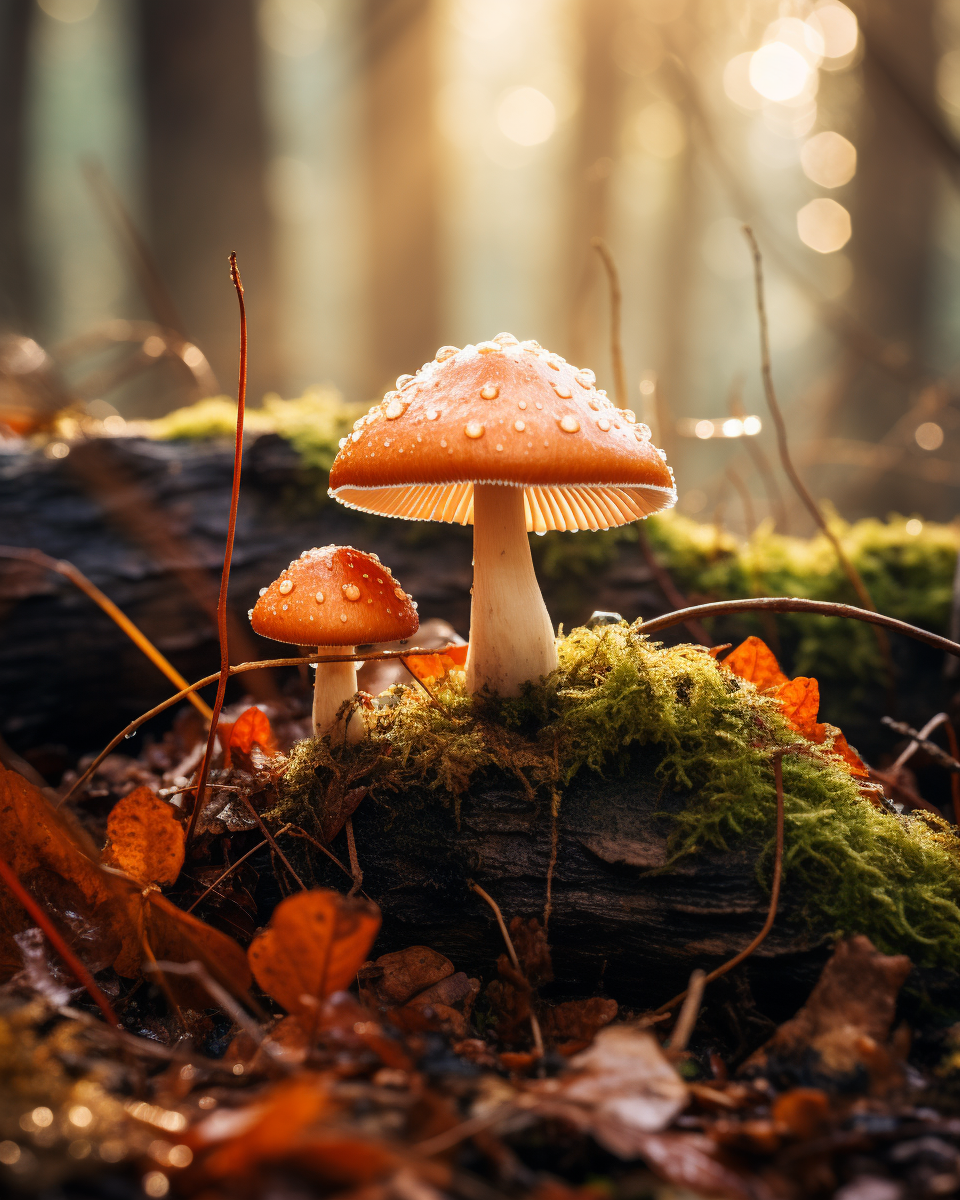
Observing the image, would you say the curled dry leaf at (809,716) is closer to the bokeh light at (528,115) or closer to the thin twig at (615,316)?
the thin twig at (615,316)

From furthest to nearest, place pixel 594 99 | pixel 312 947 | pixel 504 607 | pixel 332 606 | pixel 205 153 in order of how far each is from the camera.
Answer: pixel 594 99, pixel 205 153, pixel 504 607, pixel 332 606, pixel 312 947

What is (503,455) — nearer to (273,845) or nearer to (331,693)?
(331,693)

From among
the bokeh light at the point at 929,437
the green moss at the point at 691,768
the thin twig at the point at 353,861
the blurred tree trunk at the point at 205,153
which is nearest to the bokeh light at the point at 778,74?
the blurred tree trunk at the point at 205,153

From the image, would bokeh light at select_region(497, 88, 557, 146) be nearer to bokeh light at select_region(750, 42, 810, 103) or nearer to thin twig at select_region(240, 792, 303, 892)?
bokeh light at select_region(750, 42, 810, 103)

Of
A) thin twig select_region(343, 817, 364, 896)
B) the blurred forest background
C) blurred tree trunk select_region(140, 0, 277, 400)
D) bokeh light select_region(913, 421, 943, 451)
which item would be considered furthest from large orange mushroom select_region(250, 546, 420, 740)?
blurred tree trunk select_region(140, 0, 277, 400)

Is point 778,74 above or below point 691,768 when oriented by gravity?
above

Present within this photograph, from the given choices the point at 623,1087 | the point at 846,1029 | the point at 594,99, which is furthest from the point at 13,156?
the point at 846,1029

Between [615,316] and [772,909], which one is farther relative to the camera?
Result: [615,316]
